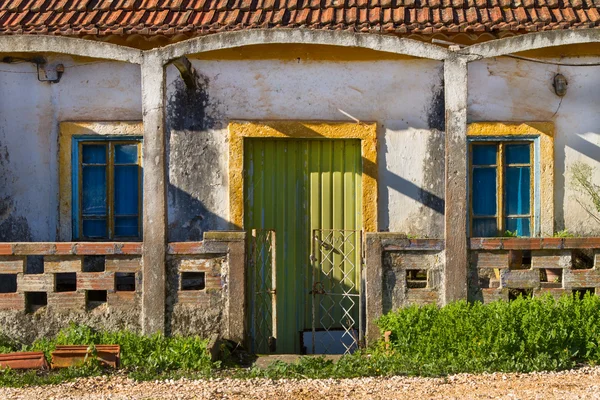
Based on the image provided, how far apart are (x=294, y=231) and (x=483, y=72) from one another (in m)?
2.75

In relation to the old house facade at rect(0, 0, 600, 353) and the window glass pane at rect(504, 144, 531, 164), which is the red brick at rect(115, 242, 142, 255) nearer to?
the old house facade at rect(0, 0, 600, 353)

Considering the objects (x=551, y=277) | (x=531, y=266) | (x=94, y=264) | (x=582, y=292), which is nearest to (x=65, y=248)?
(x=94, y=264)

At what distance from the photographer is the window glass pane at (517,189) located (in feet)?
34.3

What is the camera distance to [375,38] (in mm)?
8547

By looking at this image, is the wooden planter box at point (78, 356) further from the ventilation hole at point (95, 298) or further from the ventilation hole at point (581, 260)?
the ventilation hole at point (581, 260)

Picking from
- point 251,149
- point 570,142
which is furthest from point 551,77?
point 251,149

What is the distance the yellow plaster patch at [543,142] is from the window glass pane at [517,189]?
8.1 inches

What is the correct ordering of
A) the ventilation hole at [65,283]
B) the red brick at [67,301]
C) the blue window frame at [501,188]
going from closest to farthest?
the red brick at [67,301] < the ventilation hole at [65,283] < the blue window frame at [501,188]

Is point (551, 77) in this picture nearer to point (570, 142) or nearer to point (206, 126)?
point (570, 142)

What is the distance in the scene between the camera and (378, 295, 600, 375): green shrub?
7637 mm

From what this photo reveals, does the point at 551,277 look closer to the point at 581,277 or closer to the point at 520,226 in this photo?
the point at 581,277

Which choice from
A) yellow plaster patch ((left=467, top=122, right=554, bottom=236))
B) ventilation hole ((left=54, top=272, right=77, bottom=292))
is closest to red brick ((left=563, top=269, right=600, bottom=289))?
yellow plaster patch ((left=467, top=122, right=554, bottom=236))

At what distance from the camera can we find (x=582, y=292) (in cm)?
888

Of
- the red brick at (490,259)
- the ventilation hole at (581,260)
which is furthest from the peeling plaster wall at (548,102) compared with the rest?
the red brick at (490,259)
